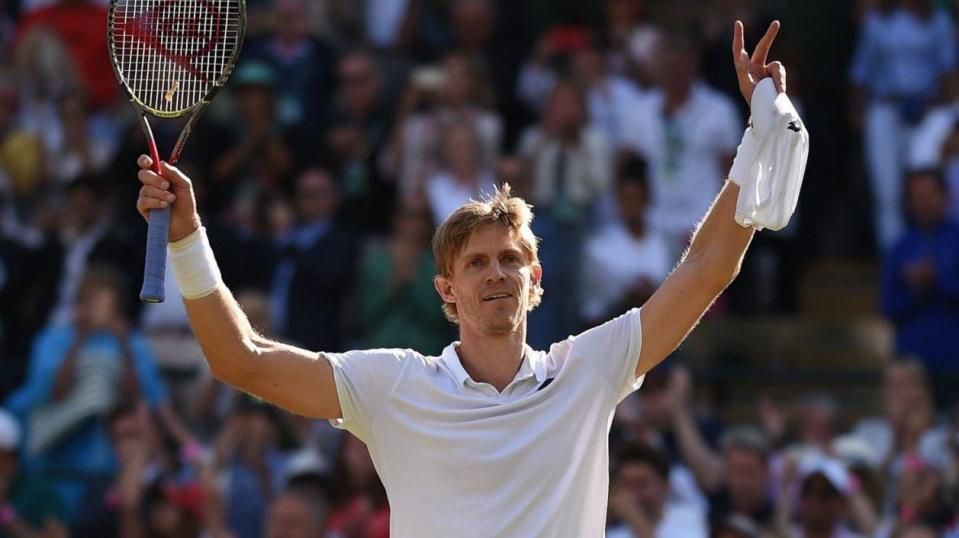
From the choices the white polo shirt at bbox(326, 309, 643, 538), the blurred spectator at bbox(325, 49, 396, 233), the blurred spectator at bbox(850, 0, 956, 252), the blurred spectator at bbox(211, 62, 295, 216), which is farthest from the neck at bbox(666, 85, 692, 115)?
the white polo shirt at bbox(326, 309, 643, 538)

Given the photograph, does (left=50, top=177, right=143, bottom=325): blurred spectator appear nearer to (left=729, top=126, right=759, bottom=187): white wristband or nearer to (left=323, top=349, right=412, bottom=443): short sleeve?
(left=323, top=349, right=412, bottom=443): short sleeve

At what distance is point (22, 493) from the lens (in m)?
10.8

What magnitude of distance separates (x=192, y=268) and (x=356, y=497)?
16.5 ft

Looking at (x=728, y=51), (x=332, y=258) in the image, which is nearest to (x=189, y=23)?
(x=332, y=258)

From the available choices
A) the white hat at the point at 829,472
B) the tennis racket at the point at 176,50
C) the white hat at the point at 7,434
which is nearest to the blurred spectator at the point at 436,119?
the white hat at the point at 7,434

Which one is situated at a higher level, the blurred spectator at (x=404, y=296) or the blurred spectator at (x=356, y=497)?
the blurred spectator at (x=404, y=296)

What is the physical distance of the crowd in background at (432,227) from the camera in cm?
1020

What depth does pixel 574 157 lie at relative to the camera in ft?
39.2

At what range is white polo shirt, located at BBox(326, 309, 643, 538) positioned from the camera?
5.36 m

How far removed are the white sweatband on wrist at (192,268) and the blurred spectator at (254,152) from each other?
7.26 m

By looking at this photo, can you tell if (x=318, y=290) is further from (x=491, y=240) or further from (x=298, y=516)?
(x=491, y=240)

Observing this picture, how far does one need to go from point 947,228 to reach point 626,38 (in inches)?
120

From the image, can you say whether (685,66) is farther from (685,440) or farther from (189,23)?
(189,23)

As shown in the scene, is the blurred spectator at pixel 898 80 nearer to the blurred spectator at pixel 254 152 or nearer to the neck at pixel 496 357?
the blurred spectator at pixel 254 152
